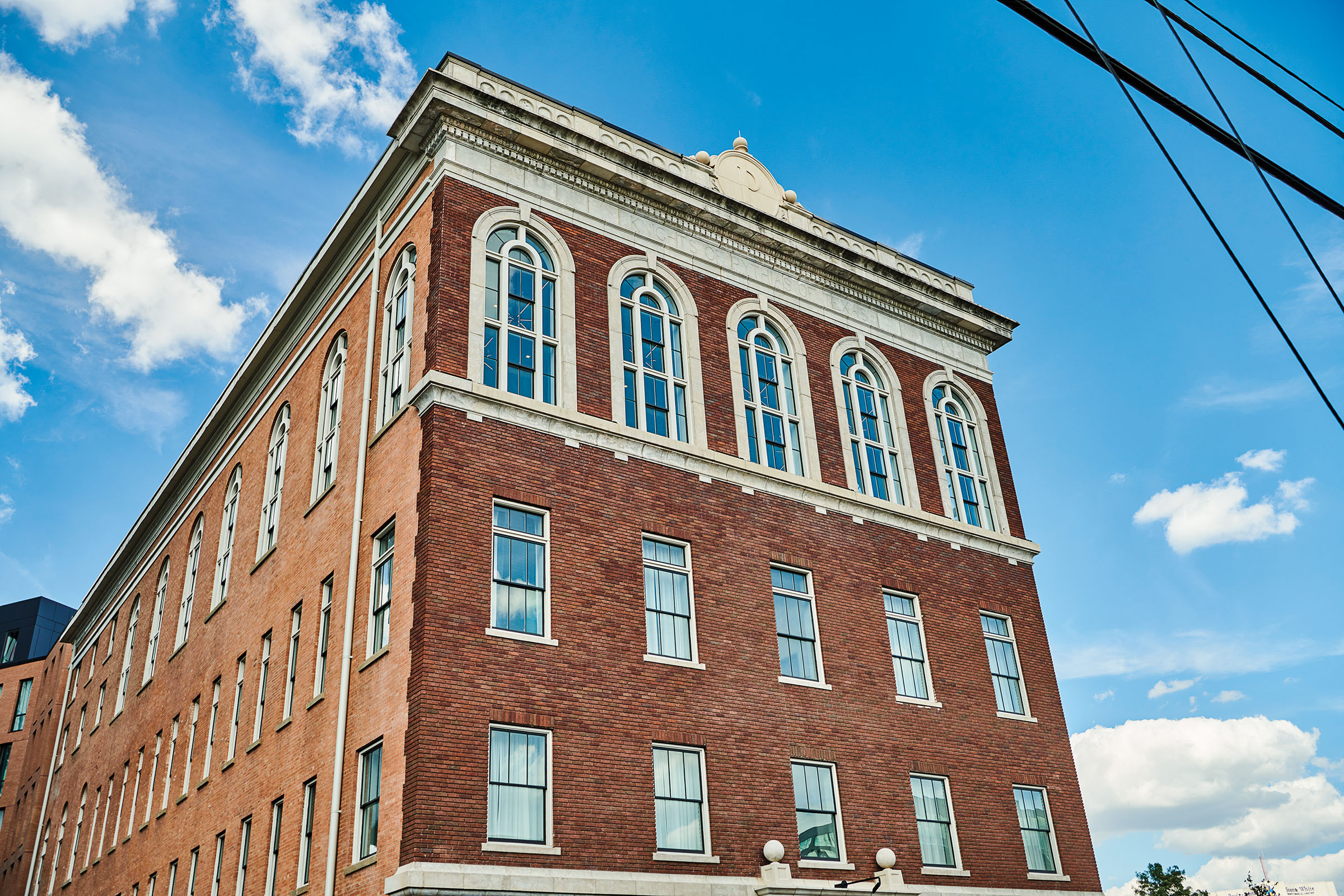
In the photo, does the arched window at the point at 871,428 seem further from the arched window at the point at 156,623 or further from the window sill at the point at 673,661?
the arched window at the point at 156,623

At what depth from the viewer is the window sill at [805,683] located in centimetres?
2291

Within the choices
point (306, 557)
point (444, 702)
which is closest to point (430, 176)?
point (306, 557)

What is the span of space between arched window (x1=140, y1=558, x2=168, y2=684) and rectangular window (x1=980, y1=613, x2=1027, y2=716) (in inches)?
1034

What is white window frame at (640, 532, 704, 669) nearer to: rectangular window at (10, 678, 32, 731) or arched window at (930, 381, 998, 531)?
arched window at (930, 381, 998, 531)

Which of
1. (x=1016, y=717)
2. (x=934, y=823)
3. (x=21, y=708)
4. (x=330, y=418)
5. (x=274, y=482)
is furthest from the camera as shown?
(x=21, y=708)

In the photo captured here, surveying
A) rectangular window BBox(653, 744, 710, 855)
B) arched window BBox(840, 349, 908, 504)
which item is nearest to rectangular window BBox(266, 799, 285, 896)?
rectangular window BBox(653, 744, 710, 855)

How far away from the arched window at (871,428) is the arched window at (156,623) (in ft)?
78.7

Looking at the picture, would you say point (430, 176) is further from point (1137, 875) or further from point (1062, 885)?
point (1137, 875)

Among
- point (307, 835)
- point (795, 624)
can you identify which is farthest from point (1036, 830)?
point (307, 835)

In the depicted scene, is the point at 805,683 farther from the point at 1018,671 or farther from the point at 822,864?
the point at 1018,671

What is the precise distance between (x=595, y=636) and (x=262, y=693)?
10.2 metres

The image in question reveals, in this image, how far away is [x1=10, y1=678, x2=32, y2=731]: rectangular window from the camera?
7006cm

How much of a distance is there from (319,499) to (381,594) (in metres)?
5.12

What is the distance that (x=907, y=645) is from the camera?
84.8 feet
